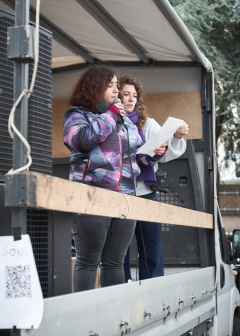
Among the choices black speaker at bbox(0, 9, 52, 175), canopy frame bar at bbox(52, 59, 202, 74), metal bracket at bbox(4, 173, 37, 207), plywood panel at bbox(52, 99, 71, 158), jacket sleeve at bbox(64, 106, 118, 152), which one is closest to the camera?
metal bracket at bbox(4, 173, 37, 207)

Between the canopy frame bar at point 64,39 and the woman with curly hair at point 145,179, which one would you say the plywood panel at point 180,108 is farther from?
the woman with curly hair at point 145,179

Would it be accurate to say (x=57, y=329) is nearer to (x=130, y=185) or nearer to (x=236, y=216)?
(x=130, y=185)

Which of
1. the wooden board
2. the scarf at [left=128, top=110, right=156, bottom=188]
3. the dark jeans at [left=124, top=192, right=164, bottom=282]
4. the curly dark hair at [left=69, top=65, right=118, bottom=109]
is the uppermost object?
the wooden board

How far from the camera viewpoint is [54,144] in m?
4.41

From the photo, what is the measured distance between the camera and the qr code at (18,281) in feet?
4.05

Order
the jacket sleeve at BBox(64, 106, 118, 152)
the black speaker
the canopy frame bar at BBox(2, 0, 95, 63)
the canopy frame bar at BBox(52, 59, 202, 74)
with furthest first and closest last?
the canopy frame bar at BBox(52, 59, 202, 74)
the canopy frame bar at BBox(2, 0, 95, 63)
the jacket sleeve at BBox(64, 106, 118, 152)
the black speaker

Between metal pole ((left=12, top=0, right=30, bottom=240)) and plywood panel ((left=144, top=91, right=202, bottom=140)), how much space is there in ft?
9.10

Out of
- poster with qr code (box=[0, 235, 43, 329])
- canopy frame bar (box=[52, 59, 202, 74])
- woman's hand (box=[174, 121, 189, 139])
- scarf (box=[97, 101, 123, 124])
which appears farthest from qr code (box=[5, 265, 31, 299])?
canopy frame bar (box=[52, 59, 202, 74])

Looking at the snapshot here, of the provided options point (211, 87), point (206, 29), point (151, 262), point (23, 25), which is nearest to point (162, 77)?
point (211, 87)

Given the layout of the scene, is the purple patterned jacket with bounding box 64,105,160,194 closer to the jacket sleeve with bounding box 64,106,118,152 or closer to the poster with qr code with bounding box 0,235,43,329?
the jacket sleeve with bounding box 64,106,118,152

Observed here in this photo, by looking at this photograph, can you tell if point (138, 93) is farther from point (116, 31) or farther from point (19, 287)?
point (19, 287)

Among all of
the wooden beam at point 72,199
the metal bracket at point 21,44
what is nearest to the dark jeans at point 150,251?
the wooden beam at point 72,199

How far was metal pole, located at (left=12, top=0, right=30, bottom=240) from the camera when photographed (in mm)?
1268

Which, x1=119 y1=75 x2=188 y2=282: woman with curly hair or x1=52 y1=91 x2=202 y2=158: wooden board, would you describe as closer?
x1=119 y1=75 x2=188 y2=282: woman with curly hair
